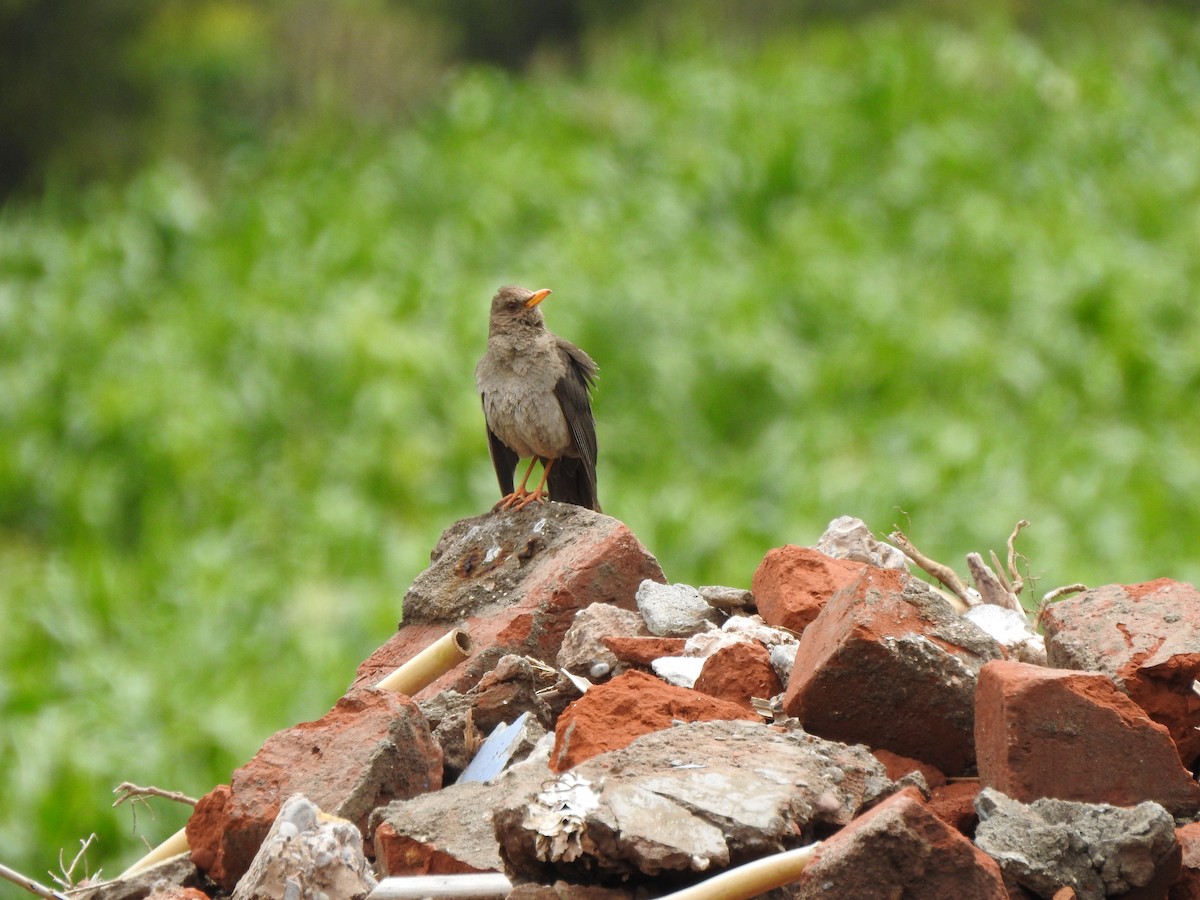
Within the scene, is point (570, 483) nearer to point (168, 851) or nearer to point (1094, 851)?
point (168, 851)

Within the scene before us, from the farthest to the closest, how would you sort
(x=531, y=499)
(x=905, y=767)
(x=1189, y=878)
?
(x=531, y=499), (x=905, y=767), (x=1189, y=878)

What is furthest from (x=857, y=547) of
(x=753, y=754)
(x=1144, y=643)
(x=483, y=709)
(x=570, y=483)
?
(x=570, y=483)

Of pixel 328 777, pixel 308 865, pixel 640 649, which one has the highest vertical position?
pixel 640 649

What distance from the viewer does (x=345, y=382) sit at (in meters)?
16.4

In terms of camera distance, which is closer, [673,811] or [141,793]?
[673,811]

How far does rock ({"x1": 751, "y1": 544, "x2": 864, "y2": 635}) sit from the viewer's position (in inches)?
159

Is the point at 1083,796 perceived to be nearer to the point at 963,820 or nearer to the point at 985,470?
the point at 963,820

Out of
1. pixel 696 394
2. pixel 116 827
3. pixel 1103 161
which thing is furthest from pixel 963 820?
pixel 1103 161


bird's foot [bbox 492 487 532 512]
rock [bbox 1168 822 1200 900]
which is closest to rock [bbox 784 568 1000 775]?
rock [bbox 1168 822 1200 900]

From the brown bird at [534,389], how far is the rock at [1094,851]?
2617 mm

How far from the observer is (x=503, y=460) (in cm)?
600

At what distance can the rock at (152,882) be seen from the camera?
142 inches

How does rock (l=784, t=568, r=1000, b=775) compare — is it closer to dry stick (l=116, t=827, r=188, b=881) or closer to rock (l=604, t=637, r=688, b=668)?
rock (l=604, t=637, r=688, b=668)

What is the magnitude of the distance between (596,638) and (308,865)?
110cm
